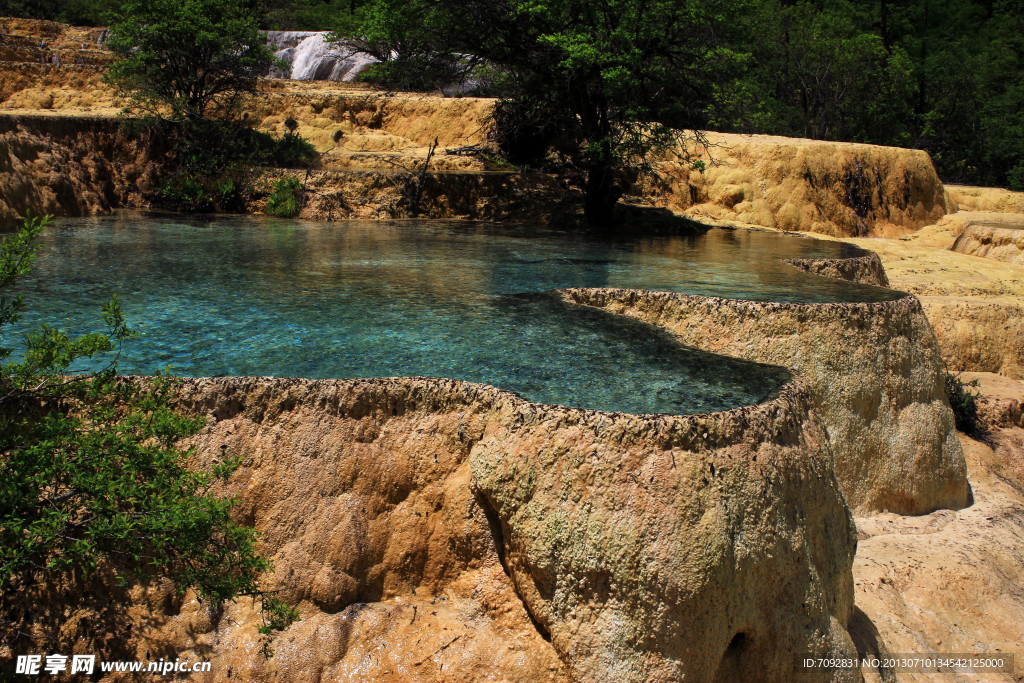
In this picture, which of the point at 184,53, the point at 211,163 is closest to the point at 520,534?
the point at 211,163

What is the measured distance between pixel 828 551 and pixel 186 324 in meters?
5.67

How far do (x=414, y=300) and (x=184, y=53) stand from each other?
1079 centimetres

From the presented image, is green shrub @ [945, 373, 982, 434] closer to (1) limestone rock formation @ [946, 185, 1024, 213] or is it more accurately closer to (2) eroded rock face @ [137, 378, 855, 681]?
(2) eroded rock face @ [137, 378, 855, 681]

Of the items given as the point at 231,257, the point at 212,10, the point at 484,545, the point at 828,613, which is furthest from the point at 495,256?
the point at 212,10

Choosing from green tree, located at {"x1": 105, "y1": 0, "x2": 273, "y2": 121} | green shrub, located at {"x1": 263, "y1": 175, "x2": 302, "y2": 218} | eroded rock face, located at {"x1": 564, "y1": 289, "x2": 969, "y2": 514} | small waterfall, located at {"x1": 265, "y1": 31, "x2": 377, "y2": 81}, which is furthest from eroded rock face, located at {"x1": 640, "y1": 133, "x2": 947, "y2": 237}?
small waterfall, located at {"x1": 265, "y1": 31, "x2": 377, "y2": 81}

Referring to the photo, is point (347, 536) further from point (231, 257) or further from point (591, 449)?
point (231, 257)

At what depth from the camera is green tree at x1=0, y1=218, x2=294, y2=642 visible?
4.72m

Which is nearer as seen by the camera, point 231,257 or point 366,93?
point 231,257

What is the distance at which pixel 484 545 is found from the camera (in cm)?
610

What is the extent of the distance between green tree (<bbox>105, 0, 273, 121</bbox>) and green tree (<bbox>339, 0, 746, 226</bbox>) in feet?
9.62

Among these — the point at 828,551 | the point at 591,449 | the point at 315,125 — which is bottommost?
the point at 828,551

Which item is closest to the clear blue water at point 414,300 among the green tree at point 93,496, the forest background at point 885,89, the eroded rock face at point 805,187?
the green tree at point 93,496

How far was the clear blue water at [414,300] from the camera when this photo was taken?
6715mm

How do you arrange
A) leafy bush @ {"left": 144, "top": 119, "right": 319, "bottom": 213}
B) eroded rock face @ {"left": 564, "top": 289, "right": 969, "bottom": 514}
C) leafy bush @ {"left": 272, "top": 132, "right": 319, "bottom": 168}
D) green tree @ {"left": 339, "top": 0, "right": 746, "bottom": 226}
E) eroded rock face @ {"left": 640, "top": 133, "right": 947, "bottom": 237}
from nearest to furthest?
eroded rock face @ {"left": 564, "top": 289, "right": 969, "bottom": 514} → green tree @ {"left": 339, "top": 0, "right": 746, "bottom": 226} → leafy bush @ {"left": 144, "top": 119, "right": 319, "bottom": 213} → eroded rock face @ {"left": 640, "top": 133, "right": 947, "bottom": 237} → leafy bush @ {"left": 272, "top": 132, "right": 319, "bottom": 168}
